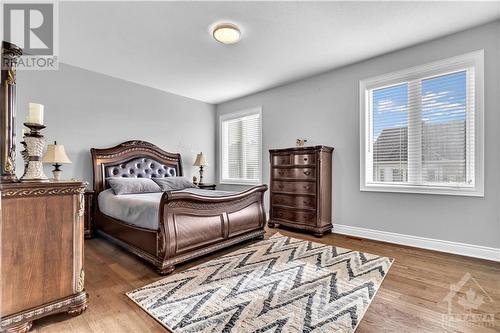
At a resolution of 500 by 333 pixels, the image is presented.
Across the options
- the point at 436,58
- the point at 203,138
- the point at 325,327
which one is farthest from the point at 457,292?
the point at 203,138

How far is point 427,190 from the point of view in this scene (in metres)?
2.93

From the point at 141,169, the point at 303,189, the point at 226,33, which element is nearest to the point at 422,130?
the point at 303,189

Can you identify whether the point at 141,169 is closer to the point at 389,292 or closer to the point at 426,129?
the point at 389,292

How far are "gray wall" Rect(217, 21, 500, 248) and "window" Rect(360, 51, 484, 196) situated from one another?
0.09m

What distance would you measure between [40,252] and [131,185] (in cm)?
207

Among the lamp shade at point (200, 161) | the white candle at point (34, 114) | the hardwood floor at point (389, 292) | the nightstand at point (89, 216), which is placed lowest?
the hardwood floor at point (389, 292)

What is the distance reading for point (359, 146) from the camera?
351 centimetres

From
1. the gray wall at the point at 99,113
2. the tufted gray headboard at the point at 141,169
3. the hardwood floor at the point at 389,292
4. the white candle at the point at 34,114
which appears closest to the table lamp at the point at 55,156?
the gray wall at the point at 99,113

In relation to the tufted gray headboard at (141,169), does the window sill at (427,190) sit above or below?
below

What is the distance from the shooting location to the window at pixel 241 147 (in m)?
4.90

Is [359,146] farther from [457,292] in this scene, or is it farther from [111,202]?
[111,202]

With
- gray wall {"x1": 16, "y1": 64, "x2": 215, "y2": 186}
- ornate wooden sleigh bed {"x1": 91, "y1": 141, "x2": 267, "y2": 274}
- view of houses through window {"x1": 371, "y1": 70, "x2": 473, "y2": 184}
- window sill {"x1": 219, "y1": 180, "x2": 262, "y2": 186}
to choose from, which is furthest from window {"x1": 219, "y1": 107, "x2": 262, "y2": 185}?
view of houses through window {"x1": 371, "y1": 70, "x2": 473, "y2": 184}

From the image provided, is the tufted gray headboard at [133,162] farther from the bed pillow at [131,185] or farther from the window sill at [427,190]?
the window sill at [427,190]

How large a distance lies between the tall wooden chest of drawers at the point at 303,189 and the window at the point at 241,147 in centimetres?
91
